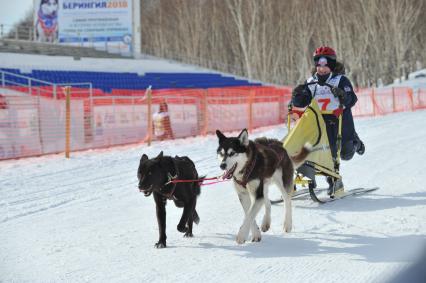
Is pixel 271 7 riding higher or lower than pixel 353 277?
higher

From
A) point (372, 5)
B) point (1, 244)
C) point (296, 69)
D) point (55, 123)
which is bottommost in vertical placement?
point (1, 244)

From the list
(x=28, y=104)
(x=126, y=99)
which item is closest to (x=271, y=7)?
(x=126, y=99)

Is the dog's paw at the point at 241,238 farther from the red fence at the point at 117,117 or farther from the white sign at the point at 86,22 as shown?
the white sign at the point at 86,22

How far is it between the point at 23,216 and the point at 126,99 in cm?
816

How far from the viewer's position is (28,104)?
1133cm

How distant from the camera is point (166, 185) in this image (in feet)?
14.3

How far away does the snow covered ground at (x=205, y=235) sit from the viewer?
378cm

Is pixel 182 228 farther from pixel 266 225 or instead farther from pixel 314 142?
pixel 314 142

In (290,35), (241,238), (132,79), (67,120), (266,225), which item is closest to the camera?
(241,238)

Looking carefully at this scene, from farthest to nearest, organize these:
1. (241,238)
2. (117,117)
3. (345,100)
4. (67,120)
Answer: (117,117) < (67,120) < (345,100) < (241,238)

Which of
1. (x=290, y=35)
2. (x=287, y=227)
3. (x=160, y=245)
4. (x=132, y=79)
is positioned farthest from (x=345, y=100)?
(x=290, y=35)

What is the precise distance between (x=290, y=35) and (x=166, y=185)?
42.4 meters

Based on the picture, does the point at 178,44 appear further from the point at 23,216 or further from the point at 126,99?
the point at 23,216

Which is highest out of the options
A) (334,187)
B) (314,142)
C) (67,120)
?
(67,120)
